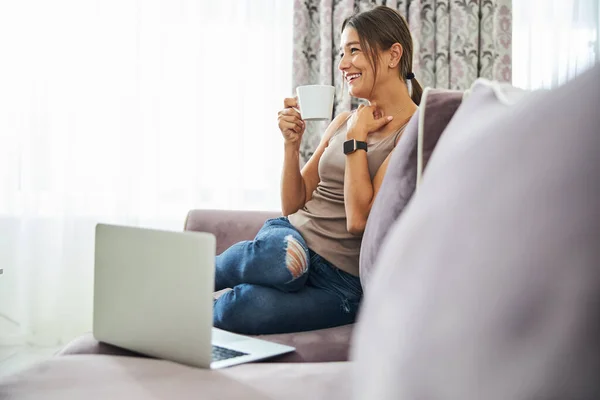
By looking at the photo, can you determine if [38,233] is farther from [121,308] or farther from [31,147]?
[121,308]

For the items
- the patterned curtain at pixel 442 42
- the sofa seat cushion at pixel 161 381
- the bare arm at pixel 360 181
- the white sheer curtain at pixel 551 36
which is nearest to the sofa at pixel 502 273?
the sofa seat cushion at pixel 161 381

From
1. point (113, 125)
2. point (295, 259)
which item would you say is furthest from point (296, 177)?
point (113, 125)

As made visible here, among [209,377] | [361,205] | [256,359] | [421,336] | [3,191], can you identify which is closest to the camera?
[421,336]

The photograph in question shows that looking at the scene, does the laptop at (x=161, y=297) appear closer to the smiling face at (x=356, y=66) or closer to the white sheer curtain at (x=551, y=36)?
the smiling face at (x=356, y=66)

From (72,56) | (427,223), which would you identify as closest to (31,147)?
(72,56)

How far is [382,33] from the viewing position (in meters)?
1.69

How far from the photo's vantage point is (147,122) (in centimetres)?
300

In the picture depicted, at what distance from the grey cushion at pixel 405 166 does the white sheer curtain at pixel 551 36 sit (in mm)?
2351

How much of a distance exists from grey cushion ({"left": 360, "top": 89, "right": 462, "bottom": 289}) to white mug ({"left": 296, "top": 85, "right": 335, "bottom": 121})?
52 cm

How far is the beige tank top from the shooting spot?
1467mm

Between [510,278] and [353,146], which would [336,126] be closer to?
[353,146]

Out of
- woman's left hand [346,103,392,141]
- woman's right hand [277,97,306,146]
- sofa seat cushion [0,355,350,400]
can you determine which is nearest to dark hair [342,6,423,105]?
woman's left hand [346,103,392,141]

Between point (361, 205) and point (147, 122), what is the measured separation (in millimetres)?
1882

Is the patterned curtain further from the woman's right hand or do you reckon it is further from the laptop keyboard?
the laptop keyboard
